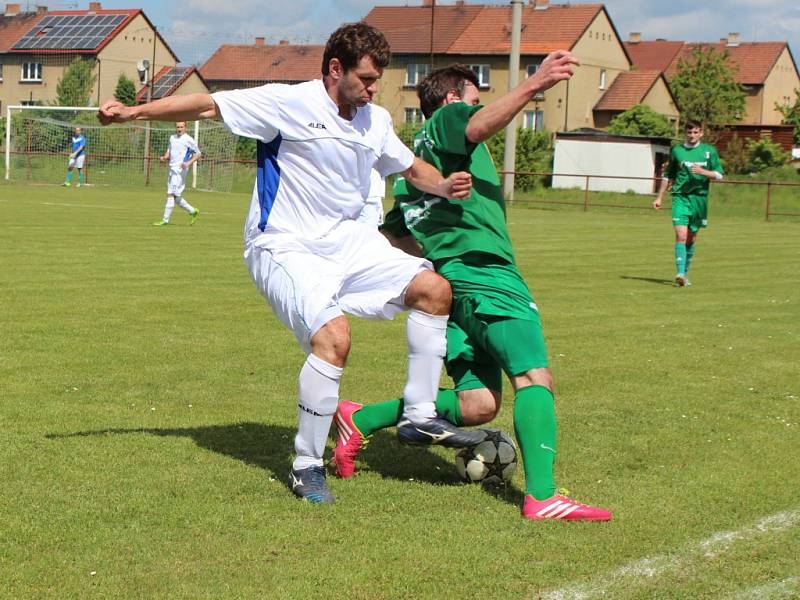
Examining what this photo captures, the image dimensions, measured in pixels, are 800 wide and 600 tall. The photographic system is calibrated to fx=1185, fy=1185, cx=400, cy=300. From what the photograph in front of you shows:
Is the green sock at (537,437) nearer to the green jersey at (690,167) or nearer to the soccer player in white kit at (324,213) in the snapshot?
the soccer player in white kit at (324,213)

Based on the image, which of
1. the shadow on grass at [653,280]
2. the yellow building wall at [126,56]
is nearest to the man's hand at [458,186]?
the shadow on grass at [653,280]

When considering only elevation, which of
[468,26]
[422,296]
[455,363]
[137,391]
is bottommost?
[137,391]

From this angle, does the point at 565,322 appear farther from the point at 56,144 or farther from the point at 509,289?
the point at 56,144

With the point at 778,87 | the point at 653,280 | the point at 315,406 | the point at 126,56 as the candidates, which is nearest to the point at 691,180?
the point at 653,280

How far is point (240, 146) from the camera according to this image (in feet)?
150

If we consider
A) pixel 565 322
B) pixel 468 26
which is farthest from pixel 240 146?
pixel 565 322

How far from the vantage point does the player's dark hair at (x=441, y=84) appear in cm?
548

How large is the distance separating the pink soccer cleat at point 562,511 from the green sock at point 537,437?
0.04 meters

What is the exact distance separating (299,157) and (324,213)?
0.88 ft

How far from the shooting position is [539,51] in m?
70.1

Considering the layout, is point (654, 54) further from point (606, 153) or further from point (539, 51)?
point (606, 153)

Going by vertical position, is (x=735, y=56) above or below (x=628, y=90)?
above

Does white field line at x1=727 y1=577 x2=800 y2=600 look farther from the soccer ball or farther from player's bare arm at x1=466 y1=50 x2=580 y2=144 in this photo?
player's bare arm at x1=466 y1=50 x2=580 y2=144

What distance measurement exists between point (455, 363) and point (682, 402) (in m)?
2.30
